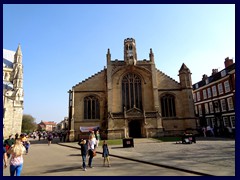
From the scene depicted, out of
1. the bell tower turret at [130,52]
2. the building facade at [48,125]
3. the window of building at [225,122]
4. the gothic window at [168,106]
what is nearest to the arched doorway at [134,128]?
the gothic window at [168,106]

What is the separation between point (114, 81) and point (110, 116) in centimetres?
636

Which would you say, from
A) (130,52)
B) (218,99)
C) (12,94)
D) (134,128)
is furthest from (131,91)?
(12,94)

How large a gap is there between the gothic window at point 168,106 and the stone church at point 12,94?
107 feet

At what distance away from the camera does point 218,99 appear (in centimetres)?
3750

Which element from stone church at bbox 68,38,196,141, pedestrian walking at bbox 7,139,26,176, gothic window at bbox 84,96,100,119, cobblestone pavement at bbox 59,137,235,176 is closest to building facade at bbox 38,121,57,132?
stone church at bbox 68,38,196,141

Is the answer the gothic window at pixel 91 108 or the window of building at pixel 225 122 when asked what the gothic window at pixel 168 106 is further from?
the gothic window at pixel 91 108

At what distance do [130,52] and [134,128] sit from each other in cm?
1376

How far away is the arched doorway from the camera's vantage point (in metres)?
32.7

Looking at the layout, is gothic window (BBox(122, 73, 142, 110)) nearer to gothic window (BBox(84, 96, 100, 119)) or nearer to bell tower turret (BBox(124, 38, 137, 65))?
bell tower turret (BBox(124, 38, 137, 65))

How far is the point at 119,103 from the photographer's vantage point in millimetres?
33312

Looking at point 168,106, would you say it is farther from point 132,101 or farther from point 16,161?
point 16,161
